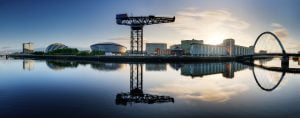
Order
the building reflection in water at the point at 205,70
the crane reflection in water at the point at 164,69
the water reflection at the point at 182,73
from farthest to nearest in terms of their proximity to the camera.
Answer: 1. the building reflection in water at the point at 205,70
2. the water reflection at the point at 182,73
3. the crane reflection in water at the point at 164,69

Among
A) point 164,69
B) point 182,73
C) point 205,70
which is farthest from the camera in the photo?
point 205,70

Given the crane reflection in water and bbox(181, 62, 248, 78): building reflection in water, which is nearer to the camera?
the crane reflection in water

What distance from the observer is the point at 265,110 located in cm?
2603

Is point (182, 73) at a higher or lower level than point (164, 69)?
lower

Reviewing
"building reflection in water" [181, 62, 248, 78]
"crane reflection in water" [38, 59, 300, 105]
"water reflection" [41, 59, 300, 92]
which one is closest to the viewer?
"crane reflection in water" [38, 59, 300, 105]

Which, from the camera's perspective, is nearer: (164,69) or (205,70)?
(164,69)

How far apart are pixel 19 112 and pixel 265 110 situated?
21874mm

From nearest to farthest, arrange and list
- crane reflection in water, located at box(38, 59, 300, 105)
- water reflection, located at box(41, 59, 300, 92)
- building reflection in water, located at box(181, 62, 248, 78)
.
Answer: crane reflection in water, located at box(38, 59, 300, 105), water reflection, located at box(41, 59, 300, 92), building reflection in water, located at box(181, 62, 248, 78)

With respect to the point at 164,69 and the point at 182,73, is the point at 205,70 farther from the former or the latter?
the point at 182,73

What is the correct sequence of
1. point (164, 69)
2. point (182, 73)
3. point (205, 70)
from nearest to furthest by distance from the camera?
1. point (182, 73)
2. point (164, 69)
3. point (205, 70)

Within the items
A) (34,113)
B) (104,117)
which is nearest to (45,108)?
(34,113)

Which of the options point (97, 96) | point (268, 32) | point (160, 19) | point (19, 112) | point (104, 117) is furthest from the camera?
point (268, 32)

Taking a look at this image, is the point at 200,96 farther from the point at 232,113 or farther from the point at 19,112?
the point at 19,112

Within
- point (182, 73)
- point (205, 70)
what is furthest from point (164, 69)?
point (182, 73)
